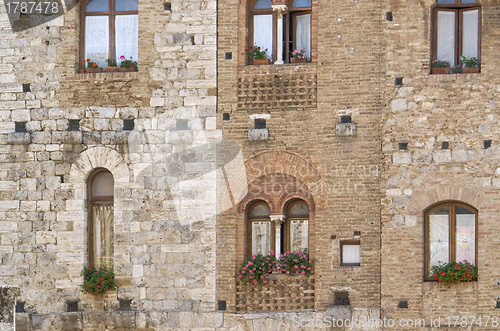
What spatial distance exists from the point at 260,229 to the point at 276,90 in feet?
8.94

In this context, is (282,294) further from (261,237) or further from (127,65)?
(127,65)

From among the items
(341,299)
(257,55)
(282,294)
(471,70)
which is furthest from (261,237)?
(471,70)

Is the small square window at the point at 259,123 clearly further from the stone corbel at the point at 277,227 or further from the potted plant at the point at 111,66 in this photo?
the potted plant at the point at 111,66

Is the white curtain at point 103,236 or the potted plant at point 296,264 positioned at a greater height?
the white curtain at point 103,236

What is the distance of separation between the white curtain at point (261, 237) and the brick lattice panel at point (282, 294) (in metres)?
0.68

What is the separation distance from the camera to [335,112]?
69.1 feet

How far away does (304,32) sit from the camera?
21656mm

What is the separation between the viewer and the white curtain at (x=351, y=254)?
20.8 metres

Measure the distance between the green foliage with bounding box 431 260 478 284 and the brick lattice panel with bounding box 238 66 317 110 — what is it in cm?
396

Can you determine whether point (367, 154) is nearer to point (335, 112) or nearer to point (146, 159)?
point (335, 112)

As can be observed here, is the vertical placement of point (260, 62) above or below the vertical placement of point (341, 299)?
above

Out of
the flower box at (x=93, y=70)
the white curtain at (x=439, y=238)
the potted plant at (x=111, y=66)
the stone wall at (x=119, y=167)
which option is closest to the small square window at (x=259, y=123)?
the stone wall at (x=119, y=167)

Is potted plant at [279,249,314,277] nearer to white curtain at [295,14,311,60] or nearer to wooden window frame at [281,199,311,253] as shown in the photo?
wooden window frame at [281,199,311,253]

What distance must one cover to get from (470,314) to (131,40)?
8.54m
